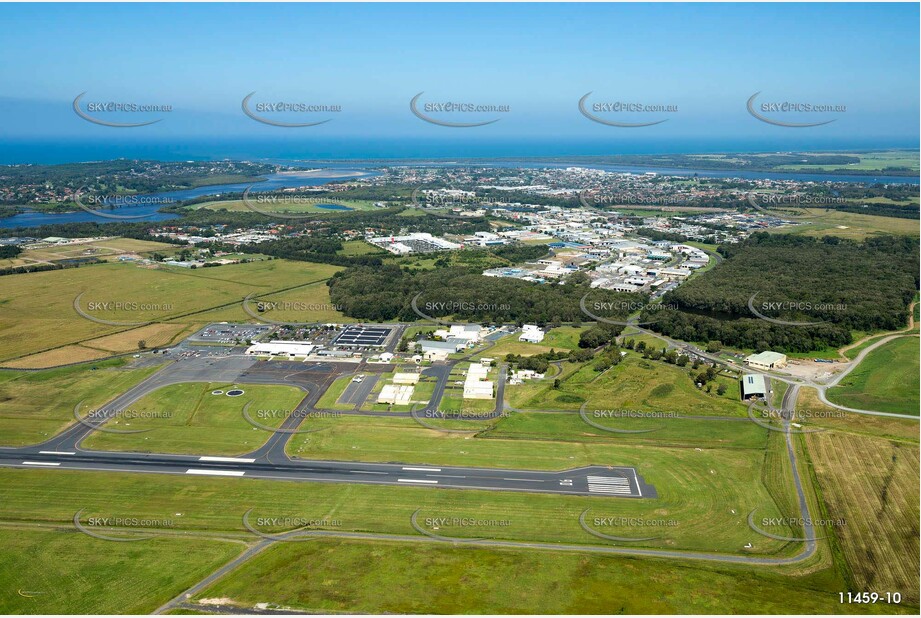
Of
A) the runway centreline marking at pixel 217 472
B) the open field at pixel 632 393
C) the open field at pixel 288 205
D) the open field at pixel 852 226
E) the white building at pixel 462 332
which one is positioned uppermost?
the open field at pixel 288 205

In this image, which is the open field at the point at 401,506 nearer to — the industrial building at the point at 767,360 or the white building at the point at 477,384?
the white building at the point at 477,384

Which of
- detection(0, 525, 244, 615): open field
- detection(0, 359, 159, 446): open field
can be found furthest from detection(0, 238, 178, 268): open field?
detection(0, 525, 244, 615): open field

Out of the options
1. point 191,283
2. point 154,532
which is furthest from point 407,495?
point 191,283

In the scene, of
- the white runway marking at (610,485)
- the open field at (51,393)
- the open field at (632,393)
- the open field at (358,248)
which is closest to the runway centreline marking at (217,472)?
the open field at (51,393)

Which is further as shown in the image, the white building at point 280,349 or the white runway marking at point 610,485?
the white building at point 280,349

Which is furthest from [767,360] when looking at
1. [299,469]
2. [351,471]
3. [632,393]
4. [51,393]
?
[51,393]

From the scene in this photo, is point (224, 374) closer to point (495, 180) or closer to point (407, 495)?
point (407, 495)

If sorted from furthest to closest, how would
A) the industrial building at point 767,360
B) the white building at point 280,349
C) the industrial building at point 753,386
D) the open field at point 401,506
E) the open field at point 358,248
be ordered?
the open field at point 358,248 < the white building at point 280,349 < the industrial building at point 767,360 < the industrial building at point 753,386 < the open field at point 401,506

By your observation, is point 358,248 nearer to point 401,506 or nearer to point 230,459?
point 230,459
